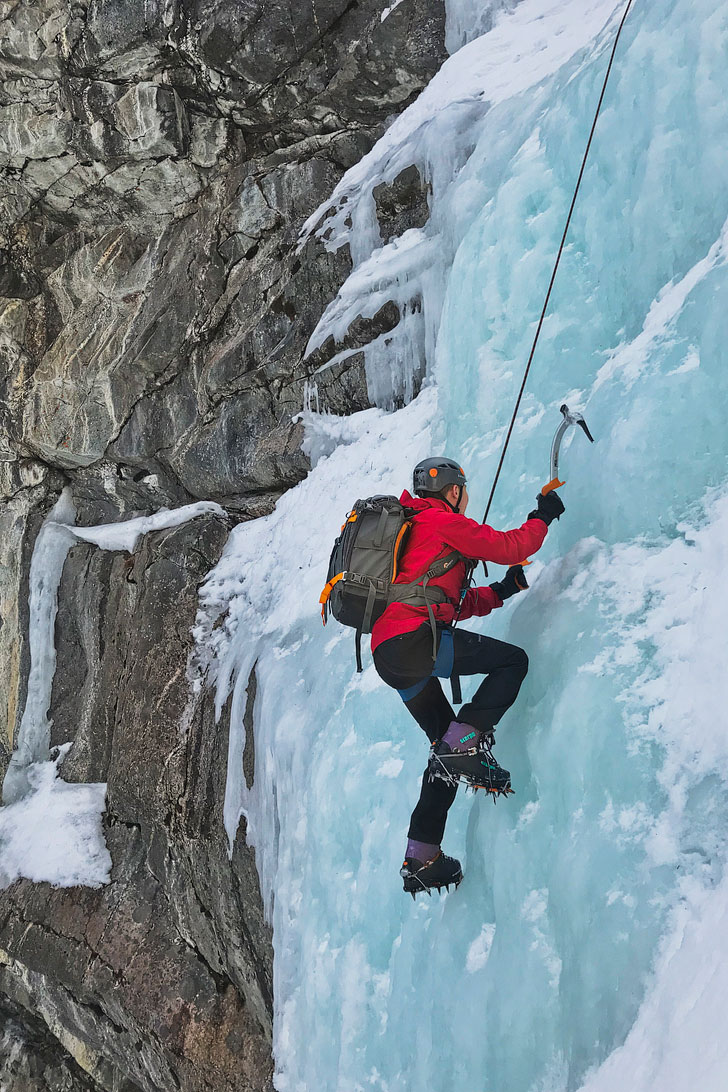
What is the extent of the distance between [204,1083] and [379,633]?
533 cm

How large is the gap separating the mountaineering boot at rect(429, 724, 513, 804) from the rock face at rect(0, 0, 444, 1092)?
3.50m

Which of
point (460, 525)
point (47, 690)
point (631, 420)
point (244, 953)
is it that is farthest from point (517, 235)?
point (47, 690)

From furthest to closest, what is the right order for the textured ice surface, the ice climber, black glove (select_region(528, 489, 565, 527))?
black glove (select_region(528, 489, 565, 527)) < the ice climber < the textured ice surface

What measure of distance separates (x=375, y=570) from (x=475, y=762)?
0.83 m

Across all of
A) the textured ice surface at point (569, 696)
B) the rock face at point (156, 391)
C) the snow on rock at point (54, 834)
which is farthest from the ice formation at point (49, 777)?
the textured ice surface at point (569, 696)

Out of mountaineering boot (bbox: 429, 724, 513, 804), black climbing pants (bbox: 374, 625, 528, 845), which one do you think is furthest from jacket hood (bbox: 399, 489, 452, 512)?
mountaineering boot (bbox: 429, 724, 513, 804)

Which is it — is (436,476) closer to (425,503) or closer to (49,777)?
(425,503)

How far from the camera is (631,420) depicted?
11.3ft

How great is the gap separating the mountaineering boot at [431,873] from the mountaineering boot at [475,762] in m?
0.41

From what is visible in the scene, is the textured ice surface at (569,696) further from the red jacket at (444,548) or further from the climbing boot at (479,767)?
the red jacket at (444,548)

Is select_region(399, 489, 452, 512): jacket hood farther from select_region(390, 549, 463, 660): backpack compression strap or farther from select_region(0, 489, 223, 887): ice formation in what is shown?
select_region(0, 489, 223, 887): ice formation

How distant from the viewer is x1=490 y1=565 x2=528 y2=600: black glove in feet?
11.6

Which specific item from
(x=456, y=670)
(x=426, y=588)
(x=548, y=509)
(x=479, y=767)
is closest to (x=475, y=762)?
(x=479, y=767)

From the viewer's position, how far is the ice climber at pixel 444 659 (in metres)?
3.22
